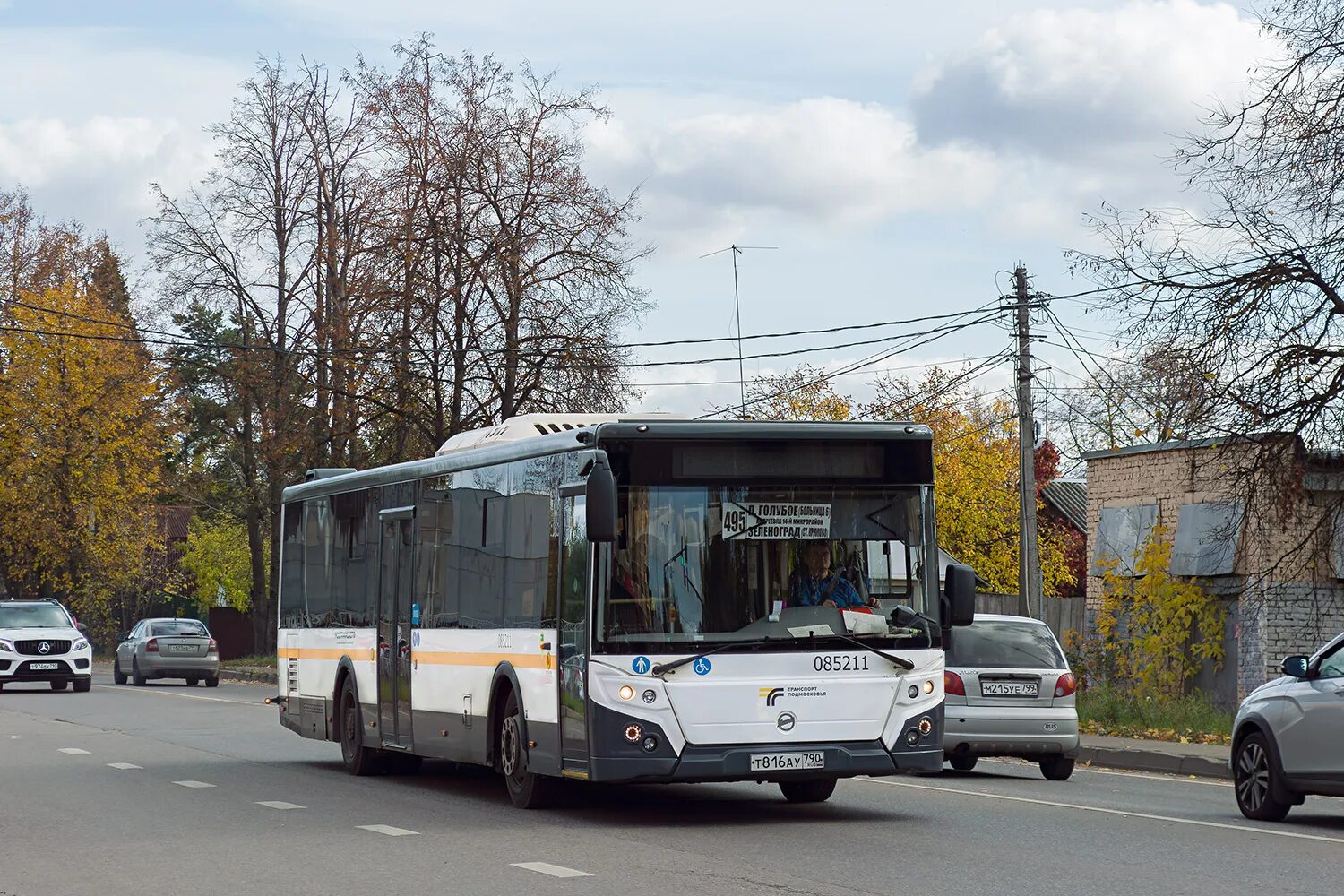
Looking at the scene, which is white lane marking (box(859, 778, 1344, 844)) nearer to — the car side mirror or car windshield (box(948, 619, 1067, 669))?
the car side mirror

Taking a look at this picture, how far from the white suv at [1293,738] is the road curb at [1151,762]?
5.70 m

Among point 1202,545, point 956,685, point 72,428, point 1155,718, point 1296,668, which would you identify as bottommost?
point 1155,718

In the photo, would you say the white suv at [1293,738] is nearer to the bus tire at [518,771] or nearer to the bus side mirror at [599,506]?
the bus side mirror at [599,506]

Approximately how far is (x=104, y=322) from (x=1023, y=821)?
47.7 meters

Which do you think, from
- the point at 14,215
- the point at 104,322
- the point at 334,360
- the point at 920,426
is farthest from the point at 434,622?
the point at 14,215

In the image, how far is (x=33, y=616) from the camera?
123 feet

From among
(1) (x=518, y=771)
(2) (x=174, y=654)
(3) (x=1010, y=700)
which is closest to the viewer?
(1) (x=518, y=771)

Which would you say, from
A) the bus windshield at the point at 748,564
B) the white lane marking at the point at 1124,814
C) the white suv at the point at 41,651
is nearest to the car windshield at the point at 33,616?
the white suv at the point at 41,651

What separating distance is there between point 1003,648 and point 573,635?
653 centimetres

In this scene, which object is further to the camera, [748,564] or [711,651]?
[748,564]

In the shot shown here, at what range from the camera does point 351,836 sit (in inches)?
477

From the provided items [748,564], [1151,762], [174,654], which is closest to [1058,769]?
[1151,762]

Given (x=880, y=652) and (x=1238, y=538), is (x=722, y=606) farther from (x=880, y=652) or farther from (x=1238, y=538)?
(x=1238, y=538)

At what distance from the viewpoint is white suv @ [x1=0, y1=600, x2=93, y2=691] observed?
1431 inches
